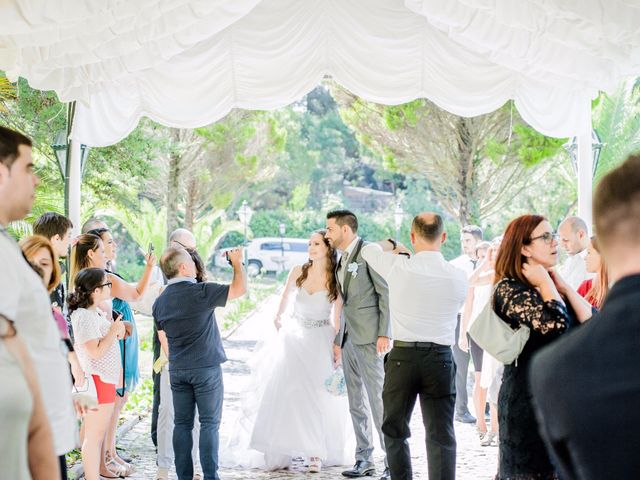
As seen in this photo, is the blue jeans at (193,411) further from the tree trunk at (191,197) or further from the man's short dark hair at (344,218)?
the tree trunk at (191,197)

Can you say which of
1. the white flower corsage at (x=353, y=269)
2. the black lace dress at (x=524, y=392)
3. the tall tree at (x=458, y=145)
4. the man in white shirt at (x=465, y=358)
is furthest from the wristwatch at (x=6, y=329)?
the tall tree at (x=458, y=145)

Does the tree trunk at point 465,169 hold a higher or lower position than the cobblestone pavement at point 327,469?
higher

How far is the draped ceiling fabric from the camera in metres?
6.66

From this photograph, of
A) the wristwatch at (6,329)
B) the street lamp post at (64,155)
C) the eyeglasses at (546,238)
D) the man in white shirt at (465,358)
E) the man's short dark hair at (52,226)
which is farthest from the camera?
the man in white shirt at (465,358)

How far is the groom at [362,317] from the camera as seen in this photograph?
625 centimetres

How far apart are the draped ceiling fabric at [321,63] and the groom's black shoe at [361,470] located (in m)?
3.62

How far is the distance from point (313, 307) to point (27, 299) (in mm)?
4489

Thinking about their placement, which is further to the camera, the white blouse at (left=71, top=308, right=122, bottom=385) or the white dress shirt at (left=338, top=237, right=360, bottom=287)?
the white dress shirt at (left=338, top=237, right=360, bottom=287)

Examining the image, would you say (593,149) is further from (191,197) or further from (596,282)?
(191,197)

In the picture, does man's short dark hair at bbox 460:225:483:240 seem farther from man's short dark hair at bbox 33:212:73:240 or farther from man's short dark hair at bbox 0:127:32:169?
man's short dark hair at bbox 0:127:32:169

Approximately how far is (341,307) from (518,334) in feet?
9.26

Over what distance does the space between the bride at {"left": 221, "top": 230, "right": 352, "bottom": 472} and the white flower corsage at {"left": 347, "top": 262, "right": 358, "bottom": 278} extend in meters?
0.37

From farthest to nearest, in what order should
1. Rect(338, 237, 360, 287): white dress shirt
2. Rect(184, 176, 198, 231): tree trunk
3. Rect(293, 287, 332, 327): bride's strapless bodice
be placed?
Rect(184, 176, 198, 231): tree trunk
Rect(293, 287, 332, 327): bride's strapless bodice
Rect(338, 237, 360, 287): white dress shirt

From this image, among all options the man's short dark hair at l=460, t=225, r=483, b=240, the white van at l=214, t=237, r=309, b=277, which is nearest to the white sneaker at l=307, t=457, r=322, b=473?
the man's short dark hair at l=460, t=225, r=483, b=240
